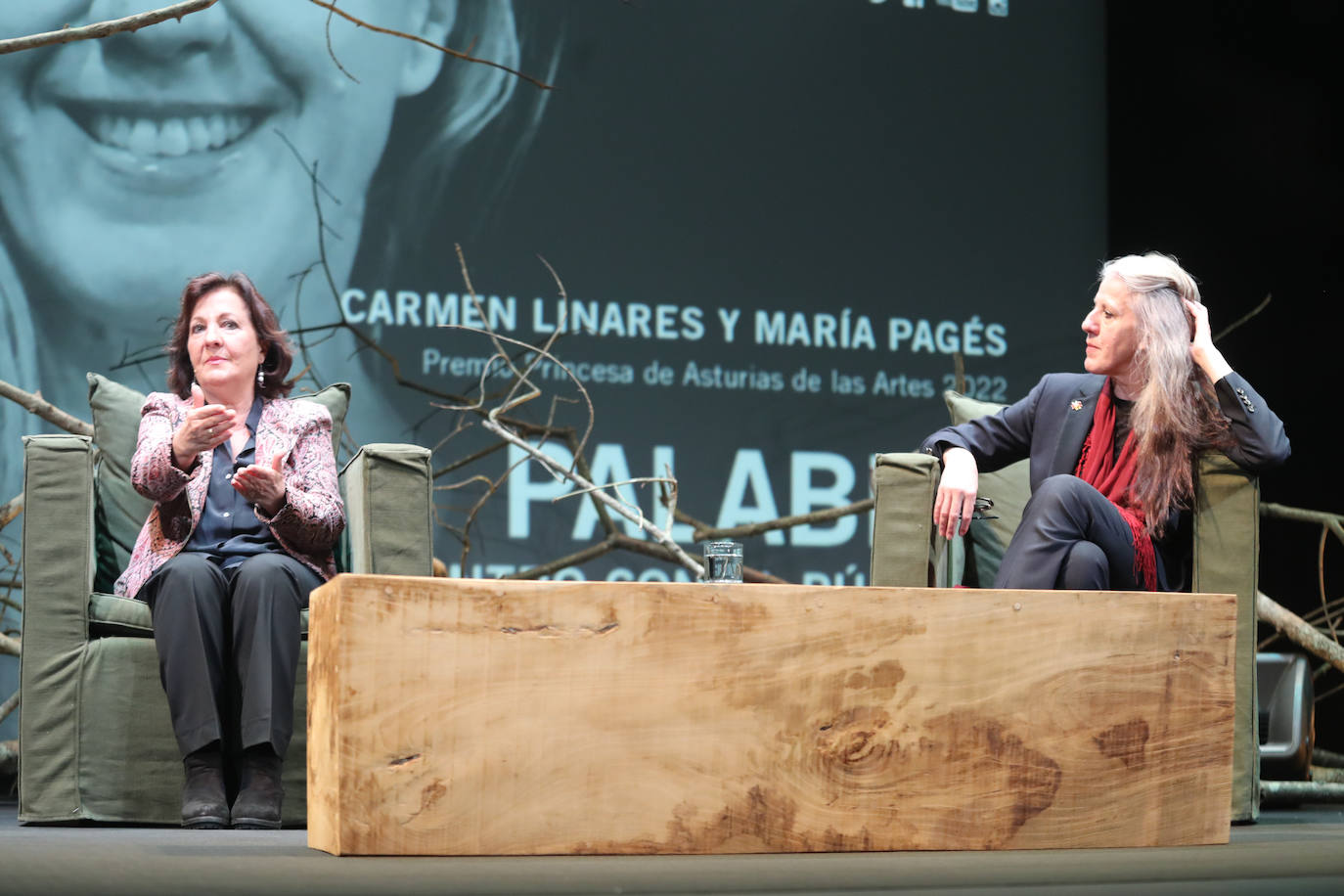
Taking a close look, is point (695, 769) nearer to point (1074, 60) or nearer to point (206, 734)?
point (206, 734)

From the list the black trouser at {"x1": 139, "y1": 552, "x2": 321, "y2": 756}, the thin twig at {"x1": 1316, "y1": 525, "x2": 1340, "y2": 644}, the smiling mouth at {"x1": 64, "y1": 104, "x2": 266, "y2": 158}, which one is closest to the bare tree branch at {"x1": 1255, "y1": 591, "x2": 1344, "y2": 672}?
the thin twig at {"x1": 1316, "y1": 525, "x2": 1340, "y2": 644}

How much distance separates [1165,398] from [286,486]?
1.56 m

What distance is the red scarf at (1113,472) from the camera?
8.33ft

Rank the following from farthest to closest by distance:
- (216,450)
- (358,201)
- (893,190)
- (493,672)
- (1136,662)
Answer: (893,190)
(358,201)
(216,450)
(1136,662)
(493,672)

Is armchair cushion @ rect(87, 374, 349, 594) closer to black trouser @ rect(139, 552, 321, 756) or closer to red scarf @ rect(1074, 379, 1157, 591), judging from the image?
black trouser @ rect(139, 552, 321, 756)

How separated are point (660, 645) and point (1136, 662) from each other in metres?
0.67

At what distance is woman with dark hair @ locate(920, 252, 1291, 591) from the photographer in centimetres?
244

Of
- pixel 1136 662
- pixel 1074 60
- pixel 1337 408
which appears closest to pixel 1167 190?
pixel 1074 60

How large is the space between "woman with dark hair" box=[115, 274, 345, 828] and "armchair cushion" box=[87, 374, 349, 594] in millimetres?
95

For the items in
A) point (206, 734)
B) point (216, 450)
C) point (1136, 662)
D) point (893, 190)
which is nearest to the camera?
point (1136, 662)

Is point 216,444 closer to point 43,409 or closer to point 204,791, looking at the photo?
point 204,791

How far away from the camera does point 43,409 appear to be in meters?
3.36

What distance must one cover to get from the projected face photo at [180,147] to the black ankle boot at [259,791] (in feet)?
6.08

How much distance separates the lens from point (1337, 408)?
4320mm
